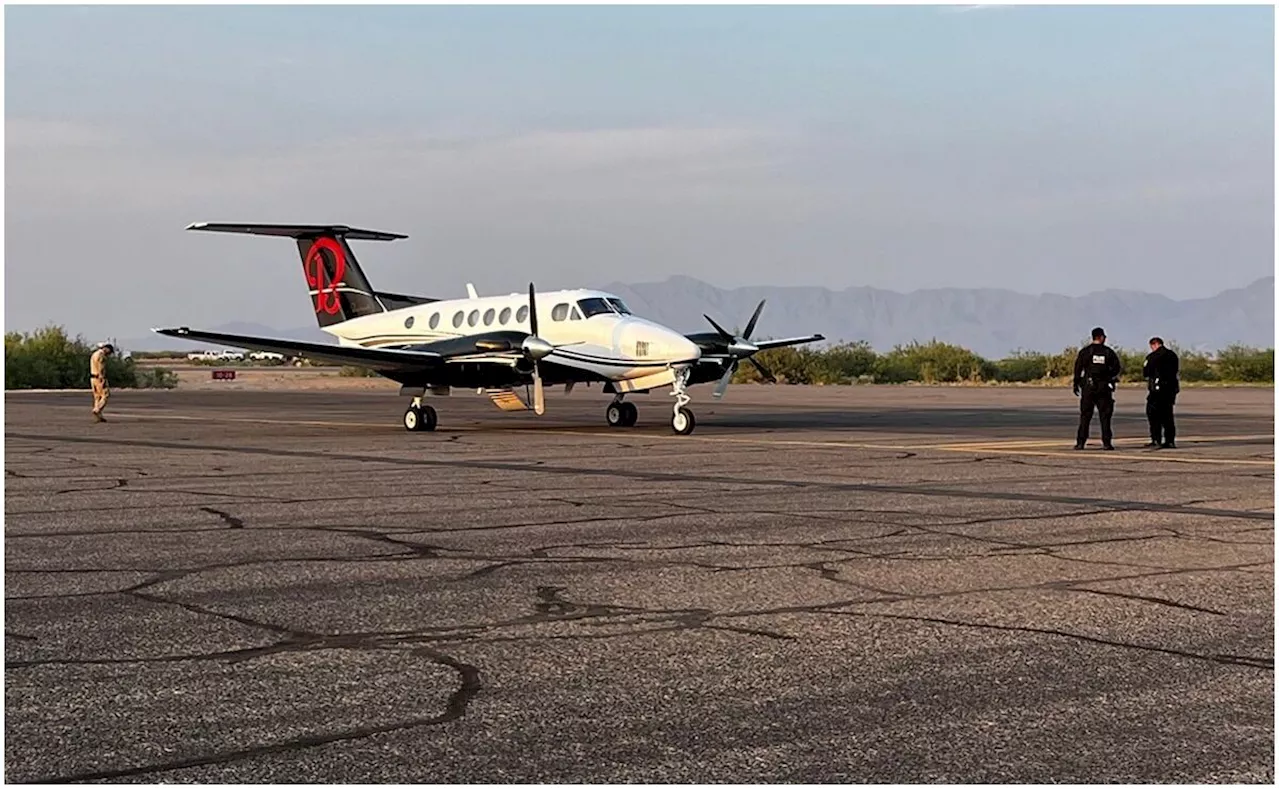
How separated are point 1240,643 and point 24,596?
269 inches

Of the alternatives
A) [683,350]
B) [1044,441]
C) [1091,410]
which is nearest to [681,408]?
[683,350]

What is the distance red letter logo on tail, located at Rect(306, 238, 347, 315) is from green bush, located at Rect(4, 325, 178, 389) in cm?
3156

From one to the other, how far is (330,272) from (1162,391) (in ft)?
59.1

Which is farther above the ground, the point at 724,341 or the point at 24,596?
the point at 724,341

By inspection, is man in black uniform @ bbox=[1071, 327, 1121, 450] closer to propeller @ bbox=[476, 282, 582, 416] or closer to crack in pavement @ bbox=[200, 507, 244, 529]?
propeller @ bbox=[476, 282, 582, 416]

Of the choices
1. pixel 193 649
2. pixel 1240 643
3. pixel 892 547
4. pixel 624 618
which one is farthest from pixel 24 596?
pixel 1240 643

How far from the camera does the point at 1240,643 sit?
26.0 ft

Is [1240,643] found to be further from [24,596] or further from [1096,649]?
[24,596]

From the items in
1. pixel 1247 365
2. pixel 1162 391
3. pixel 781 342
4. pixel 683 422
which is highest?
pixel 781 342

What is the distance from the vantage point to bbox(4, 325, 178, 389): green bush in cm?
6369

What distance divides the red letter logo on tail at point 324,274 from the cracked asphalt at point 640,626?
15.0 m

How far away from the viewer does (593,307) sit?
2900 centimetres

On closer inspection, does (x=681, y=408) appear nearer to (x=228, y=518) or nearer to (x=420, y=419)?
(x=420, y=419)

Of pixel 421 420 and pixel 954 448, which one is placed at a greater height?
pixel 421 420
